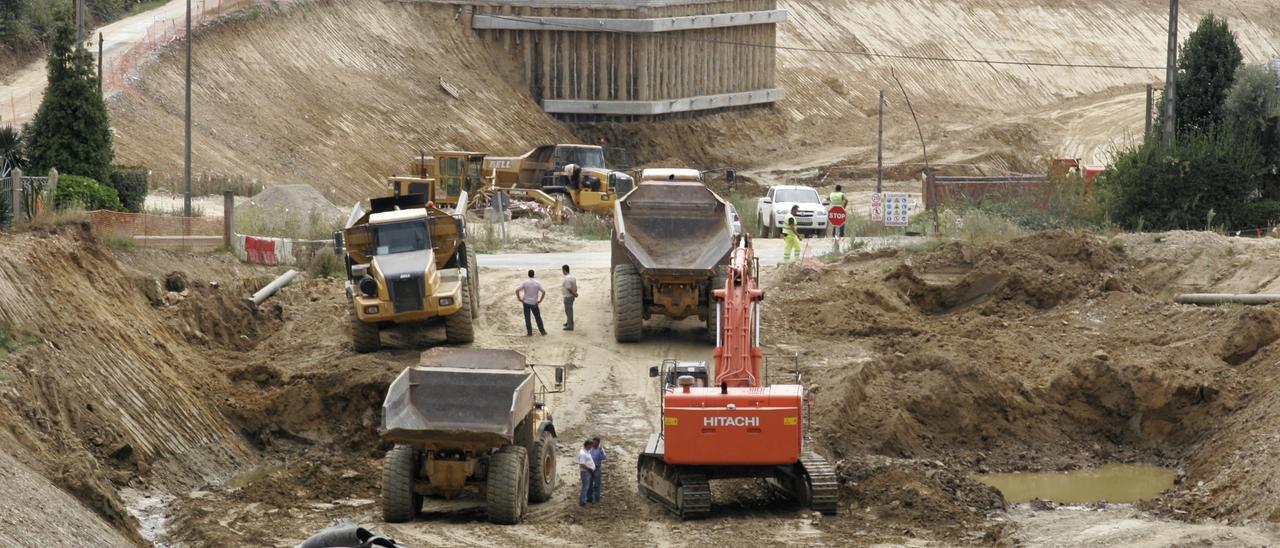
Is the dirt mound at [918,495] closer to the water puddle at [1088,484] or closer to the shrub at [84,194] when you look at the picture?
the water puddle at [1088,484]

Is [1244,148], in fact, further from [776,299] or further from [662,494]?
[662,494]

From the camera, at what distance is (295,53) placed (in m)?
55.3

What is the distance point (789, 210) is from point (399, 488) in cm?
2309

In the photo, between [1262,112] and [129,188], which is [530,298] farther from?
[1262,112]

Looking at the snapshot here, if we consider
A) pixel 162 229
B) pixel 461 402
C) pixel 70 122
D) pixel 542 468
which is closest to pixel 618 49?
pixel 70 122

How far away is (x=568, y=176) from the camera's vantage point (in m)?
46.0

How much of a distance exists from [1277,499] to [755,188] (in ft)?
120

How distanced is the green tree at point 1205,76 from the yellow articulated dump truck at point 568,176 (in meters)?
13.7

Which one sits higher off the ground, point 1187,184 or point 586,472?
point 1187,184

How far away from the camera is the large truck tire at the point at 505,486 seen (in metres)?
20.0

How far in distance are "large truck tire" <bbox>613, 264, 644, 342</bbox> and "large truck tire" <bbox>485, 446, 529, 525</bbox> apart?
835 centimetres

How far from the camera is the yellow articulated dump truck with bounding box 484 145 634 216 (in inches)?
1807

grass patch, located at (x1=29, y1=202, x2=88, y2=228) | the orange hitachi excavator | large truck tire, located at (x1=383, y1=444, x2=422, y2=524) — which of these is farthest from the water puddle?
grass patch, located at (x1=29, y1=202, x2=88, y2=228)

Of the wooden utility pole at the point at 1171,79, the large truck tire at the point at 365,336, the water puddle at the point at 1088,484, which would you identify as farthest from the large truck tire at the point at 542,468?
the wooden utility pole at the point at 1171,79
